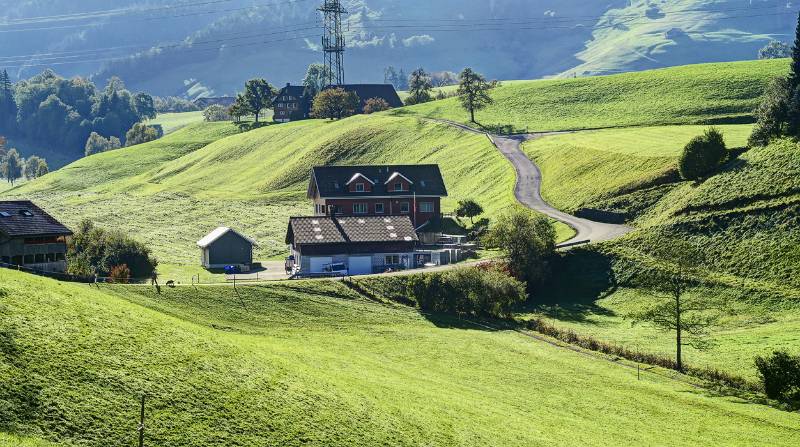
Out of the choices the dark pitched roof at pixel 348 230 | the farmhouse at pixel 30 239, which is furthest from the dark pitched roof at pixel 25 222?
the dark pitched roof at pixel 348 230

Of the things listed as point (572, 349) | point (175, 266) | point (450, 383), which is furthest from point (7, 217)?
point (572, 349)

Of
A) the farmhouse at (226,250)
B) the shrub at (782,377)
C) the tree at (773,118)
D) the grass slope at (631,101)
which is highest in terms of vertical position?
the grass slope at (631,101)

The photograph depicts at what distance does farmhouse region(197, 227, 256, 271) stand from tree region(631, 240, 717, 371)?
39752 mm

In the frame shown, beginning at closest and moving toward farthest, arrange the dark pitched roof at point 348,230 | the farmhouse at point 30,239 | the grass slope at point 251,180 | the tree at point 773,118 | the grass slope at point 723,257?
the grass slope at point 723,257
the farmhouse at point 30,239
the dark pitched roof at point 348,230
the tree at point 773,118
the grass slope at point 251,180

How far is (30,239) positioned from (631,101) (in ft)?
386

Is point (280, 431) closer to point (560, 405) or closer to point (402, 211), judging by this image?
point (560, 405)

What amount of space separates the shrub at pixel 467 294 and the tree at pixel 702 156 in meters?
32.8

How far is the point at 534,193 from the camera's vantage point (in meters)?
119

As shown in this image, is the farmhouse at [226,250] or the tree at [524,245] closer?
the tree at [524,245]

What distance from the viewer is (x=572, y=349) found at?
6656 centimetres

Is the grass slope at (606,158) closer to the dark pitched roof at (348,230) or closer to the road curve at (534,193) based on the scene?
the road curve at (534,193)

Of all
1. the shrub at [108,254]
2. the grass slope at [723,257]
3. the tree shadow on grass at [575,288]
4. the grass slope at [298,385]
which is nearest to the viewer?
the grass slope at [298,385]

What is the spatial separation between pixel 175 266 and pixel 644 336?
48397mm

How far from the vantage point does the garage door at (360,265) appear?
90.2 m
